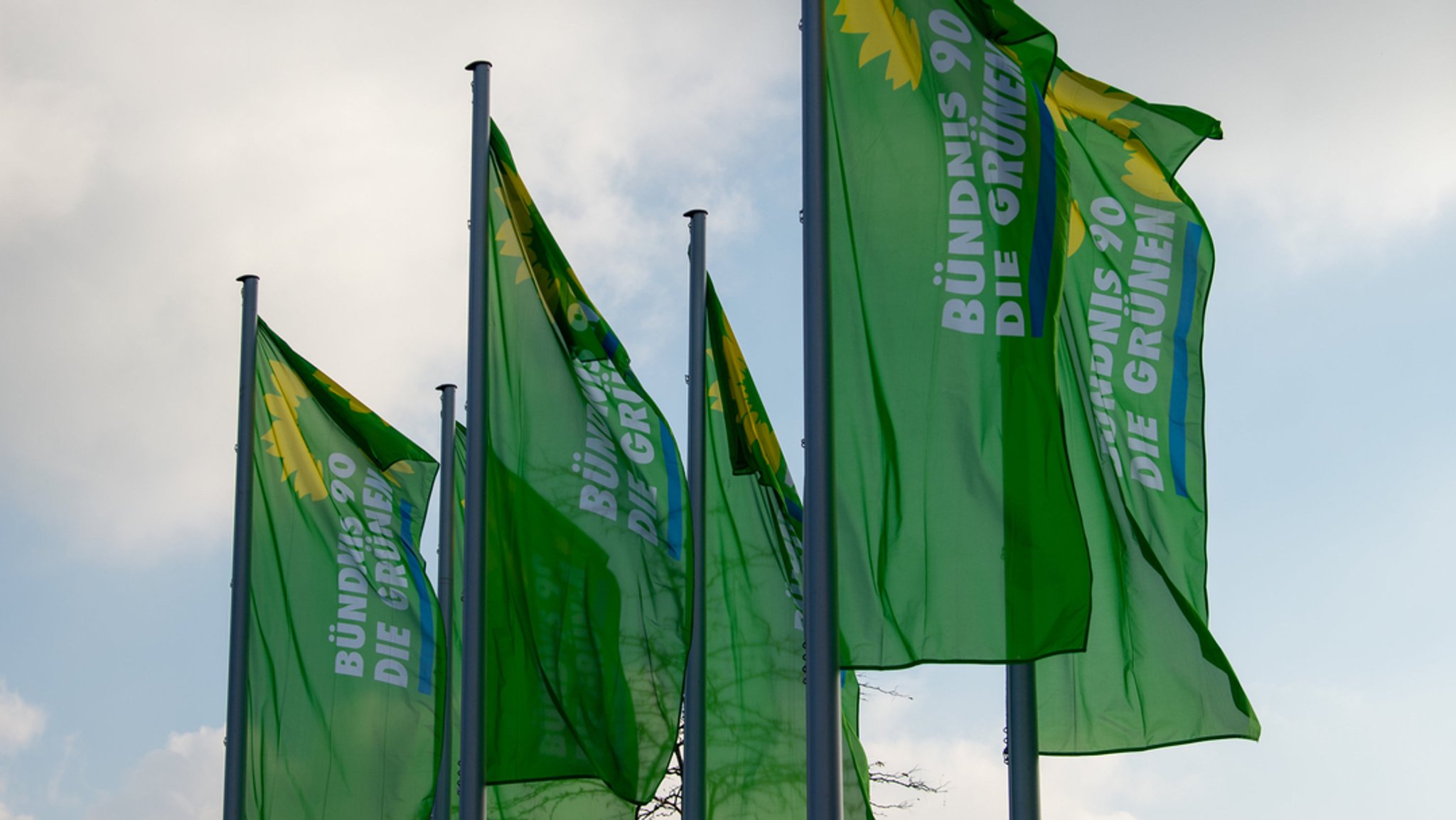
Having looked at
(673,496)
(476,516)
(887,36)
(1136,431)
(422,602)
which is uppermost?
(887,36)

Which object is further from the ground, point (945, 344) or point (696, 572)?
point (945, 344)

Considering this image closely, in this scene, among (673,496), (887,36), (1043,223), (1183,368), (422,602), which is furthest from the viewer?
(422,602)

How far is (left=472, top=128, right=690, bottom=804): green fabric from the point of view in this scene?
11.1 metres

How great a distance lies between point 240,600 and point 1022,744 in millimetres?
6652

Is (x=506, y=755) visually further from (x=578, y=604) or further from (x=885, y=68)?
(x=885, y=68)

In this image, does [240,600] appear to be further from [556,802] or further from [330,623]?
[556,802]

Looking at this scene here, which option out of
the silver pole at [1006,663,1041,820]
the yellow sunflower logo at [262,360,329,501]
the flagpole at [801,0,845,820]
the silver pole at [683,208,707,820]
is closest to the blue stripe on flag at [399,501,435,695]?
the yellow sunflower logo at [262,360,329,501]

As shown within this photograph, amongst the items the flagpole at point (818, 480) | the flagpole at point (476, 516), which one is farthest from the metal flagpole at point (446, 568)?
the flagpole at point (818, 480)

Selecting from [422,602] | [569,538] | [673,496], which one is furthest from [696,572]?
[422,602]

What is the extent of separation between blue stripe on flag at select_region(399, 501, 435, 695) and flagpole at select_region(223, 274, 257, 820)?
1401 mm

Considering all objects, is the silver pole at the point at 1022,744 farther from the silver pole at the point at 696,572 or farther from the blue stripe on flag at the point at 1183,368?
the silver pole at the point at 696,572

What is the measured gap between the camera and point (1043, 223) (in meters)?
8.63

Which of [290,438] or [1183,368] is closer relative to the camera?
[1183,368]

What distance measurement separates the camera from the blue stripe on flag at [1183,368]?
10.7 metres
